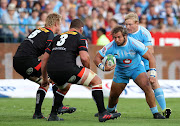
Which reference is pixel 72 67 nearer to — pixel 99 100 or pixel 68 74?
pixel 68 74

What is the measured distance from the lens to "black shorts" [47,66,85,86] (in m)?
7.51

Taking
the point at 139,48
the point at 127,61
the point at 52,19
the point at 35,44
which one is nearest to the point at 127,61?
the point at 127,61

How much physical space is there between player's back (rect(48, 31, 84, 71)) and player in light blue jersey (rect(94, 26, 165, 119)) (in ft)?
2.47

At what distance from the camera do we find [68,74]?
7516 mm

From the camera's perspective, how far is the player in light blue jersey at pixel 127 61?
26.7ft

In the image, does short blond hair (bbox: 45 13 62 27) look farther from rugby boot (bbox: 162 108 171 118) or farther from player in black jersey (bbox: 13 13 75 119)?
rugby boot (bbox: 162 108 171 118)

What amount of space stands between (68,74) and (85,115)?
204cm

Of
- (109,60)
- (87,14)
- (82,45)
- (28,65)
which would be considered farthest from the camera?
(87,14)

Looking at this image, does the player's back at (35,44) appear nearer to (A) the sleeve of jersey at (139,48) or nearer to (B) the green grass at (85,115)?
(B) the green grass at (85,115)

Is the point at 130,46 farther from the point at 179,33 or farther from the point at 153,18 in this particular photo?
the point at 153,18

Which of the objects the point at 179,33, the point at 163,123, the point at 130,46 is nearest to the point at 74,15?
the point at 179,33

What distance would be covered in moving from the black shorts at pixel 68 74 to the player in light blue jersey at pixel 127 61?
2.17 ft

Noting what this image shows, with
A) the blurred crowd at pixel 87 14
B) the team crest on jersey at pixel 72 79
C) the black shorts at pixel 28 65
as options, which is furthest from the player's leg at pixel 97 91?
the blurred crowd at pixel 87 14

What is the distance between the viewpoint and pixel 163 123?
745 centimetres
